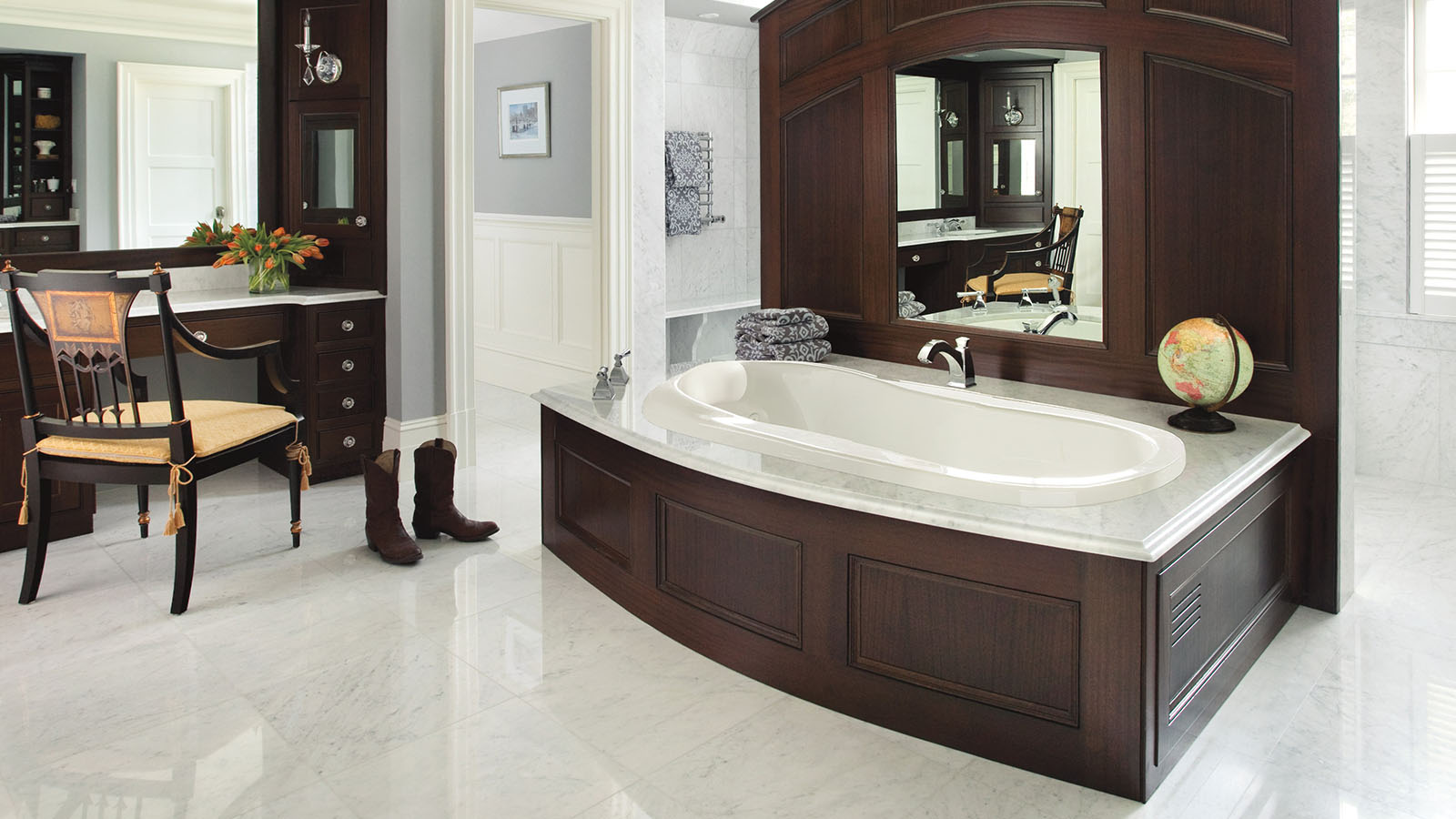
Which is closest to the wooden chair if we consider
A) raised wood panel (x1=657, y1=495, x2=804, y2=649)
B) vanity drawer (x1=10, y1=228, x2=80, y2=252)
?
vanity drawer (x1=10, y1=228, x2=80, y2=252)

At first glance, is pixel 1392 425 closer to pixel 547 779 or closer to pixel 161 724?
pixel 547 779

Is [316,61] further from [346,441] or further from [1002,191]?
[1002,191]

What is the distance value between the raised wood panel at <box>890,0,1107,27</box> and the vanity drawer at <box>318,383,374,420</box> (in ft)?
8.51

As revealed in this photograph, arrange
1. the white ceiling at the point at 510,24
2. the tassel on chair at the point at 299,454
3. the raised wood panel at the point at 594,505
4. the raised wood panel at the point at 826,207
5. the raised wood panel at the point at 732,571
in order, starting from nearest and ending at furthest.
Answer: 1. the raised wood panel at the point at 732,571
2. the raised wood panel at the point at 594,505
3. the tassel on chair at the point at 299,454
4. the raised wood panel at the point at 826,207
5. the white ceiling at the point at 510,24

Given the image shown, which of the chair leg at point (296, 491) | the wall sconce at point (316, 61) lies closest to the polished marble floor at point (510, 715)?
the chair leg at point (296, 491)

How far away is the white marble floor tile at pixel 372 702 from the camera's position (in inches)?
94.3

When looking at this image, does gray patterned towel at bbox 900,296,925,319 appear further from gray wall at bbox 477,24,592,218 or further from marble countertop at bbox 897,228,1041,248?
gray wall at bbox 477,24,592,218

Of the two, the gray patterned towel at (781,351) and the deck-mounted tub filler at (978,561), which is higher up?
the gray patterned towel at (781,351)

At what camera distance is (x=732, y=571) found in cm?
274

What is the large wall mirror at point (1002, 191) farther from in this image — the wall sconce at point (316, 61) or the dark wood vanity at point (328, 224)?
the wall sconce at point (316, 61)

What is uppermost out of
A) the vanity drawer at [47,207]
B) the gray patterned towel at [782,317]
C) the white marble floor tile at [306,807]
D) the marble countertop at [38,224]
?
the vanity drawer at [47,207]

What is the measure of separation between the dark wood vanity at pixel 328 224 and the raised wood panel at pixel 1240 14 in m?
3.01

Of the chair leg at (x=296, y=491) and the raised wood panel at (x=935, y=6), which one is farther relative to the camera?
the chair leg at (x=296, y=491)

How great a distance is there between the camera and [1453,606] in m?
3.17
